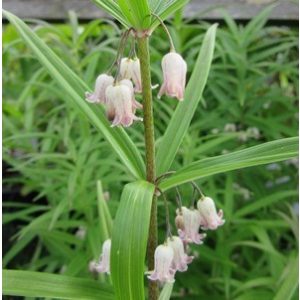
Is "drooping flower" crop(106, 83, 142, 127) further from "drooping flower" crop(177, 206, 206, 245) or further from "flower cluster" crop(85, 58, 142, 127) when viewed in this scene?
"drooping flower" crop(177, 206, 206, 245)

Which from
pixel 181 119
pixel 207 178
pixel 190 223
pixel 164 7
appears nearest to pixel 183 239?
pixel 190 223

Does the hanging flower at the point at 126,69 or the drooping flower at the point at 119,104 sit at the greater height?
the hanging flower at the point at 126,69

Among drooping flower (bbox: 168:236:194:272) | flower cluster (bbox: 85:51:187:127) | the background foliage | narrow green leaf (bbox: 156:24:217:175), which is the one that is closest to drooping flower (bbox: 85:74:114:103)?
flower cluster (bbox: 85:51:187:127)

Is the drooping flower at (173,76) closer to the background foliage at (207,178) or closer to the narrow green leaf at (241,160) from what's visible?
the narrow green leaf at (241,160)

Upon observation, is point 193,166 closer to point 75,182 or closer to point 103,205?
point 103,205

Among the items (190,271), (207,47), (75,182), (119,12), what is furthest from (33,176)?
(119,12)

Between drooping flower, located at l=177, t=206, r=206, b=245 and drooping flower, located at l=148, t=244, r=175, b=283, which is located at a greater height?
drooping flower, located at l=177, t=206, r=206, b=245

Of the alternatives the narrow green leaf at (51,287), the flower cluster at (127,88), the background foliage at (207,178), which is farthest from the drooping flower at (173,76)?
the background foliage at (207,178)
